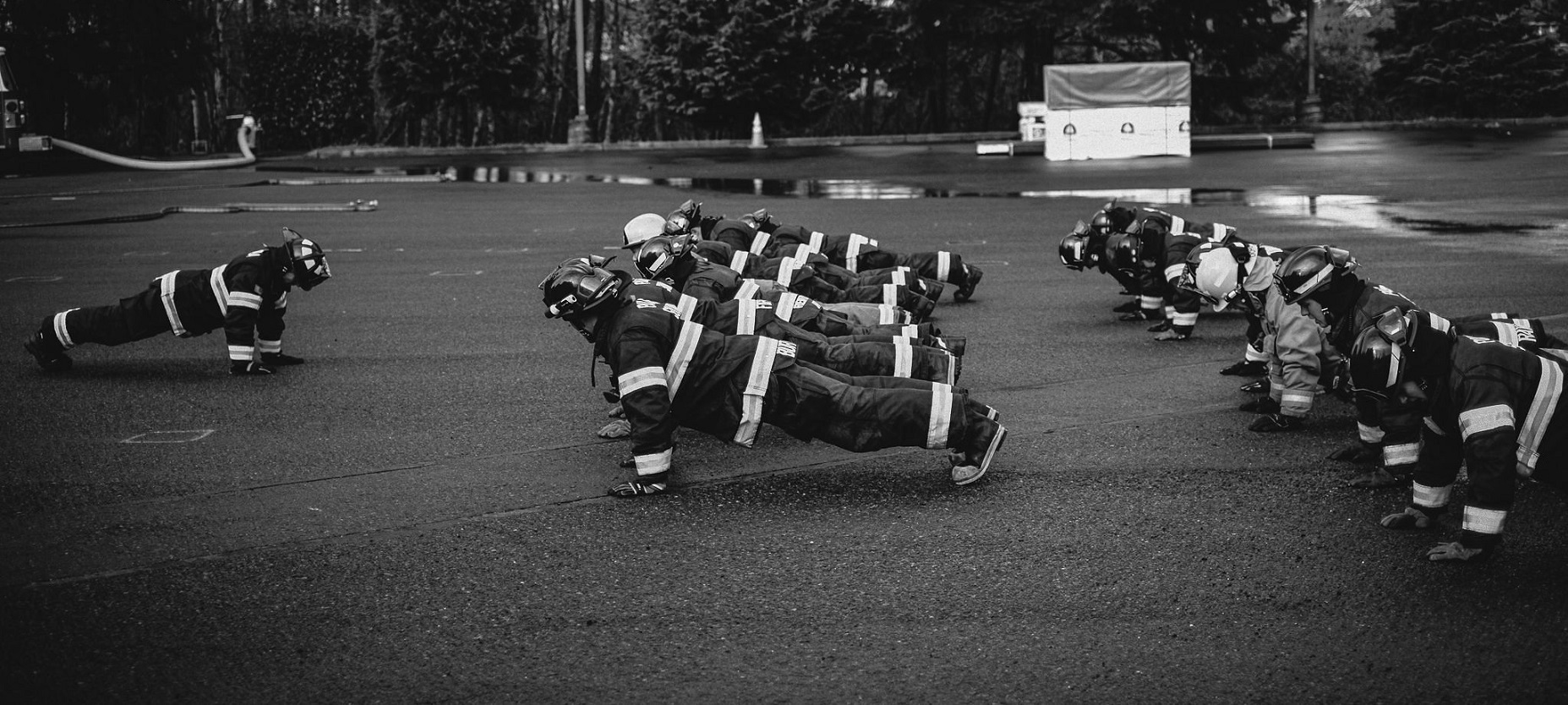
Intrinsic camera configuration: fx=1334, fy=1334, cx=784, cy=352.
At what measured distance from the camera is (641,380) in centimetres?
639

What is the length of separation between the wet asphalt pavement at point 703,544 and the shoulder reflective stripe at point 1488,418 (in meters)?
0.61

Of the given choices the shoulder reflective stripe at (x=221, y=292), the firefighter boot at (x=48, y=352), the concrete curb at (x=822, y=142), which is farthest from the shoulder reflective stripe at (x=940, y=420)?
the concrete curb at (x=822, y=142)

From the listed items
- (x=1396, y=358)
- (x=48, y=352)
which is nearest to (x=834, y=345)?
(x=1396, y=358)

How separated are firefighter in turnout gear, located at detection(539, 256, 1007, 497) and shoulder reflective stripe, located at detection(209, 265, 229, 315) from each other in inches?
149

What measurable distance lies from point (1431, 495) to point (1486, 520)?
45cm

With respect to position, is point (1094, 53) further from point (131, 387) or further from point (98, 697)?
point (98, 697)

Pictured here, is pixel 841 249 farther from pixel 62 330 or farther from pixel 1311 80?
pixel 1311 80

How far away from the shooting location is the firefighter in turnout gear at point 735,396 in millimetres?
6367

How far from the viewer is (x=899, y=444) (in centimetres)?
645

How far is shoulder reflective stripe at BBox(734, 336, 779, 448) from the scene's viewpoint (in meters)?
6.50

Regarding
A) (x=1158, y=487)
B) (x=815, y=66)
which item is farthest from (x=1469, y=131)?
(x=1158, y=487)

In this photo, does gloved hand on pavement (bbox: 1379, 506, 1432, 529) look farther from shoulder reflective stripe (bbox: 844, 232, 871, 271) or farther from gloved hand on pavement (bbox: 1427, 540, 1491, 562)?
shoulder reflective stripe (bbox: 844, 232, 871, 271)

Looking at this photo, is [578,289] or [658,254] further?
[658,254]

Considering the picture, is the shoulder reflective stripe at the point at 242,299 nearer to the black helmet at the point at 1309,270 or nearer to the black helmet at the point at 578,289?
the black helmet at the point at 578,289
